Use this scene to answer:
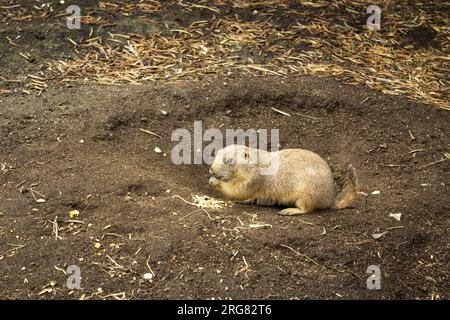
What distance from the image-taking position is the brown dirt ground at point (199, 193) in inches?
157

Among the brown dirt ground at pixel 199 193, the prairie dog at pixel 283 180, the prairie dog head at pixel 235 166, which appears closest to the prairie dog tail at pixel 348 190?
the prairie dog at pixel 283 180

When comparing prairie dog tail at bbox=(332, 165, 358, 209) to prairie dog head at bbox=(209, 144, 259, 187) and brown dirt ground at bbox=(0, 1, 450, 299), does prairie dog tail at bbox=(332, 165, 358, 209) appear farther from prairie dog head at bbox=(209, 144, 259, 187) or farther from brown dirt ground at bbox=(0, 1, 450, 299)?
prairie dog head at bbox=(209, 144, 259, 187)

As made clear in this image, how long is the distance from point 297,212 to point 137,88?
2.28 m

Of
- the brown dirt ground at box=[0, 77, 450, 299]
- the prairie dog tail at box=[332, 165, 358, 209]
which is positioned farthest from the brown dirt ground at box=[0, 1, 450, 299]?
the prairie dog tail at box=[332, 165, 358, 209]

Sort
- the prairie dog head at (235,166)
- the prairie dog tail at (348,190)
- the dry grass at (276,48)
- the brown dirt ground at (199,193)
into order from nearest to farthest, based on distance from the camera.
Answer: the brown dirt ground at (199,193)
the prairie dog tail at (348,190)
the prairie dog head at (235,166)
the dry grass at (276,48)

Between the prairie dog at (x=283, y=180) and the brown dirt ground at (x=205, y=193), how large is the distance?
0.16m

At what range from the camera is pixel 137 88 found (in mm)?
6074

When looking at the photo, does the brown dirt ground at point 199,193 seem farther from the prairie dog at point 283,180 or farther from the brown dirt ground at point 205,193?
the prairie dog at point 283,180

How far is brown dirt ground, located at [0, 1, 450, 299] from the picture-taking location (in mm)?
3986

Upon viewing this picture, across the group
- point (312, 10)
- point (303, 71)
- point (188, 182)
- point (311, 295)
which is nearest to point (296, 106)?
point (303, 71)

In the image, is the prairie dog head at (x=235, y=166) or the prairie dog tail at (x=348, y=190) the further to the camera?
the prairie dog head at (x=235, y=166)

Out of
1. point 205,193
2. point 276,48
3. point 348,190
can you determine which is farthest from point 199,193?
point 276,48

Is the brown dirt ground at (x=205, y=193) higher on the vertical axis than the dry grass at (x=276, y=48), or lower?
lower

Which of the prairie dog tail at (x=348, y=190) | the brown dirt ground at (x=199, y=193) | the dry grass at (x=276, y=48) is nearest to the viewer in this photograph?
the brown dirt ground at (x=199, y=193)
